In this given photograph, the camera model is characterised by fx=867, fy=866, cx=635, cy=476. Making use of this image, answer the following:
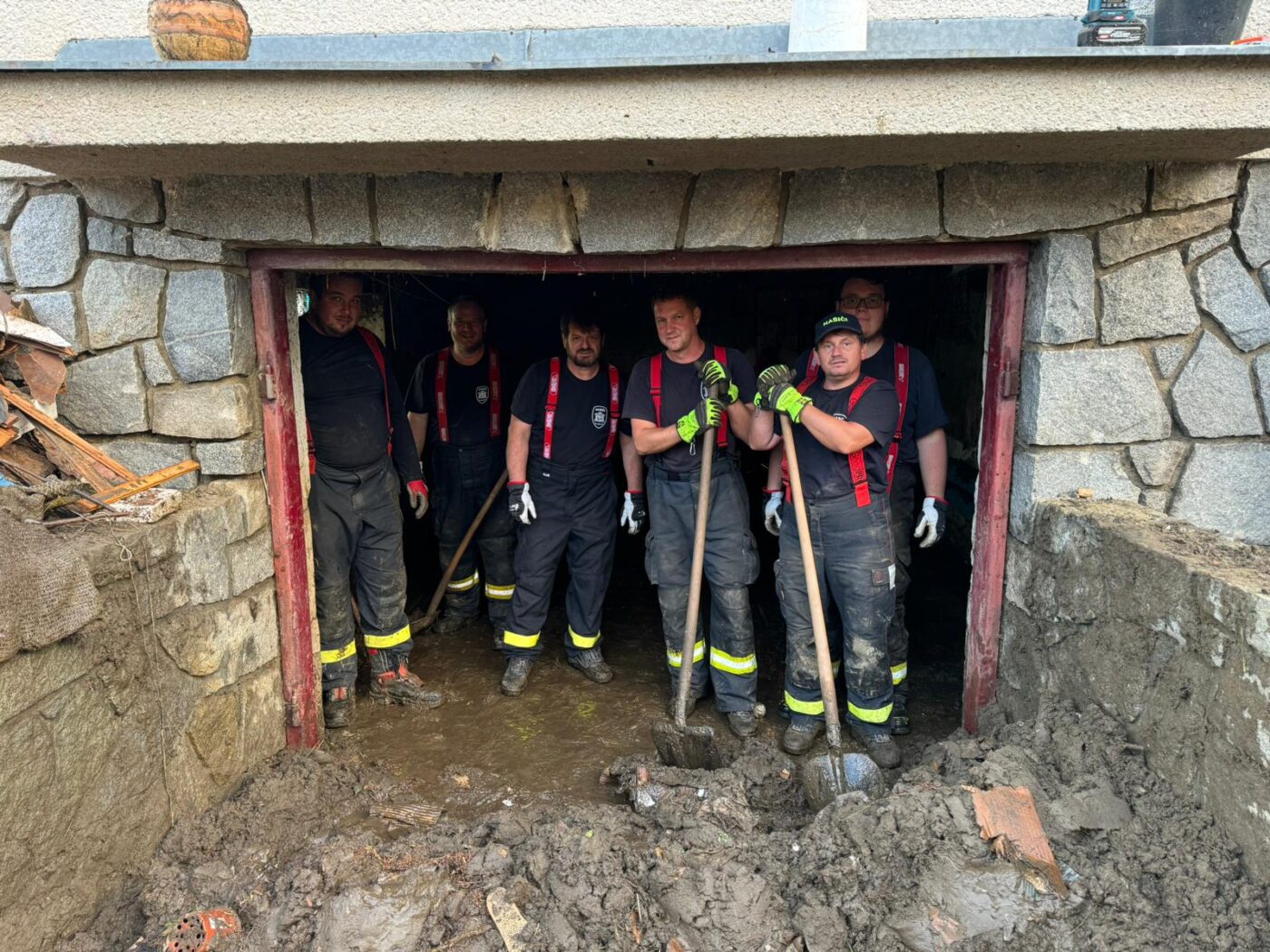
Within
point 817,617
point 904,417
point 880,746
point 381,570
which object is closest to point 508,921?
point 817,617

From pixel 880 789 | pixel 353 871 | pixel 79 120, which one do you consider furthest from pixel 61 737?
pixel 880 789

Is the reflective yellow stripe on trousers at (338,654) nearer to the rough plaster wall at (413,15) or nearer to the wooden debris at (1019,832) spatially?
the rough plaster wall at (413,15)

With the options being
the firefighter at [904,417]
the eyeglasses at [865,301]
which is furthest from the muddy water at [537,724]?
the eyeglasses at [865,301]

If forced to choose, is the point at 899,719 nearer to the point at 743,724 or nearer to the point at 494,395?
the point at 743,724

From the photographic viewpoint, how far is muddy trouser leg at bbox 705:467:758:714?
4348 millimetres

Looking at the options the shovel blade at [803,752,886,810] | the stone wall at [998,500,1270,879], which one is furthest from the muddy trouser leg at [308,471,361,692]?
the stone wall at [998,500,1270,879]

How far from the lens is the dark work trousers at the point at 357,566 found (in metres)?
4.40

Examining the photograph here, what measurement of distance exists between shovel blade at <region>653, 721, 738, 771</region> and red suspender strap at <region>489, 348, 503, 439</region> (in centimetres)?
253

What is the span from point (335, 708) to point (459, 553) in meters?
1.41

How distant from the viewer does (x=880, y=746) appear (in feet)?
13.2

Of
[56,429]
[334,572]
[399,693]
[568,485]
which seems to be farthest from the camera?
[568,485]

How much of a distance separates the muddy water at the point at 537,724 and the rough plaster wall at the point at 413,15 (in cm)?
329

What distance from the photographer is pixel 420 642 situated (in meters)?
5.59

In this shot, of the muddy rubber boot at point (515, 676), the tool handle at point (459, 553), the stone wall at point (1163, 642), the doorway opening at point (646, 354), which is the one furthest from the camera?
the tool handle at point (459, 553)
